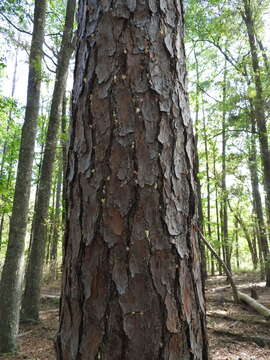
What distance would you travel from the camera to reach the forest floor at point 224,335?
4.19 metres

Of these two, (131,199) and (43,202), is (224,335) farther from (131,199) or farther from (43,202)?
(43,202)

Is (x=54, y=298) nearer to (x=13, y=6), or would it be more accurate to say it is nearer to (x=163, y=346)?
(x=13, y=6)

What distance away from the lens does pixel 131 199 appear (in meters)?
1.04

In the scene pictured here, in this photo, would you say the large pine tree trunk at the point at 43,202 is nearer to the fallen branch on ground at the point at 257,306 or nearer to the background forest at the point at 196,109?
the background forest at the point at 196,109

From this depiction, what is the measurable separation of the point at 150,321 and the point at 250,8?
40.6 ft

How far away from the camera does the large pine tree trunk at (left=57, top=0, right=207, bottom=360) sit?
3.20ft

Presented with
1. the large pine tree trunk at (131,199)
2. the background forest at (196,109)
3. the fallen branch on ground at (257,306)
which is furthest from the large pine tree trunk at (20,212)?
the fallen branch on ground at (257,306)

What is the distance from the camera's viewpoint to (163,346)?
949mm

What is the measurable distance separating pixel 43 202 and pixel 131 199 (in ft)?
22.3

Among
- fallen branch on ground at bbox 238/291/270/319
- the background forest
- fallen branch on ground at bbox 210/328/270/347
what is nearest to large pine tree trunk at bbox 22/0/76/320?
the background forest

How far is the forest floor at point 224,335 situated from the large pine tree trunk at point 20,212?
0.56 m

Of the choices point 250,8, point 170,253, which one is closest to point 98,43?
point 170,253

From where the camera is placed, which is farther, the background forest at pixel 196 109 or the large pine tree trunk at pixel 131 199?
the background forest at pixel 196 109

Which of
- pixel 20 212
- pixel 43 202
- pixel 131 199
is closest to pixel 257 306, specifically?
pixel 20 212
